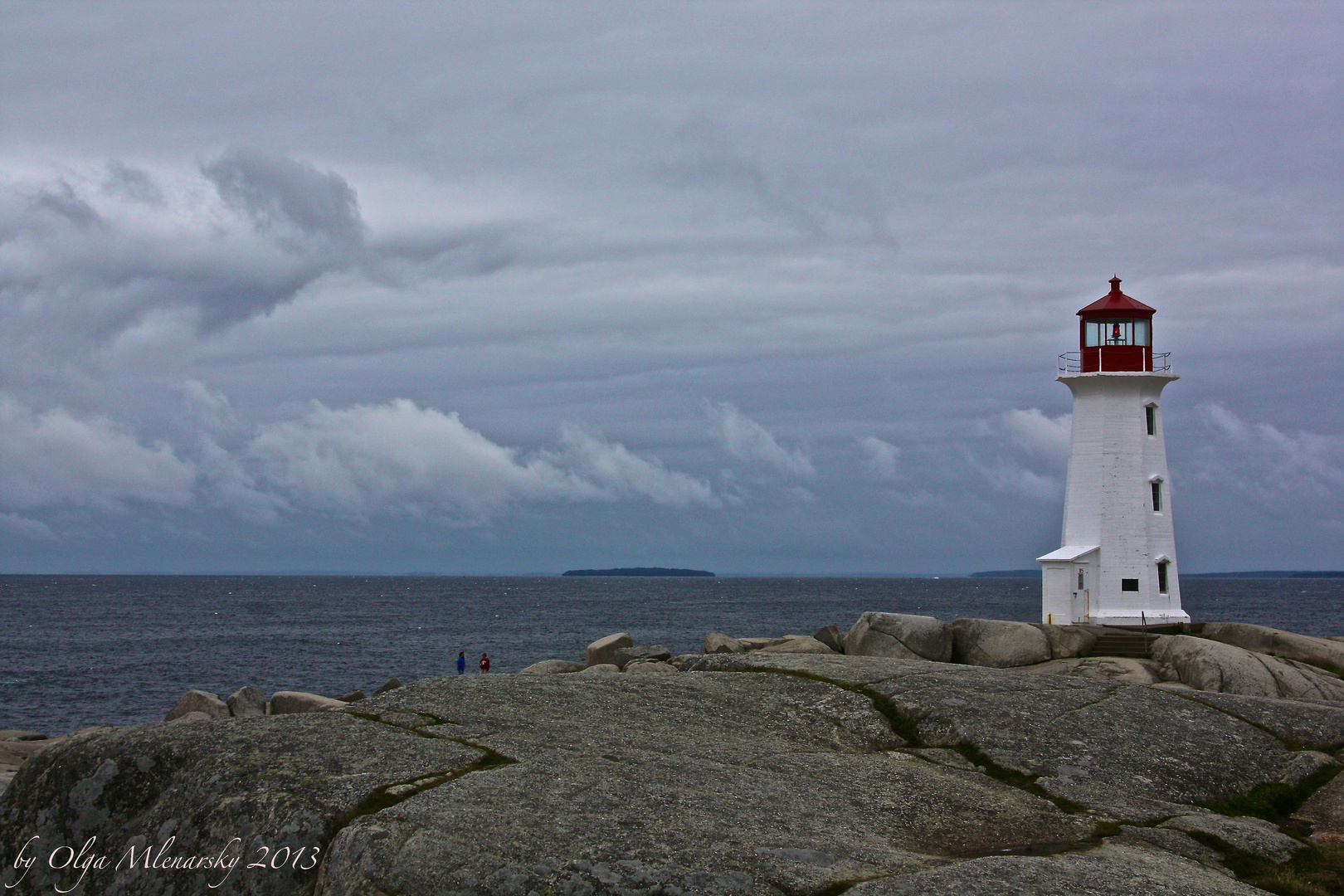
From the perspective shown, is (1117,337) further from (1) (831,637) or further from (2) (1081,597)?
(1) (831,637)

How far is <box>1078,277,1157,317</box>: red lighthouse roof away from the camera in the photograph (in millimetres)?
34938

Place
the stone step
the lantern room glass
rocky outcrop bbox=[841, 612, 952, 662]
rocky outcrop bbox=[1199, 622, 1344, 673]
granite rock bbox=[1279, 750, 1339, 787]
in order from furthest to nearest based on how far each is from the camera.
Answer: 1. the lantern room glass
2. the stone step
3. rocky outcrop bbox=[1199, 622, 1344, 673]
4. rocky outcrop bbox=[841, 612, 952, 662]
5. granite rock bbox=[1279, 750, 1339, 787]

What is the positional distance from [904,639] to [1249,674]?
8277 millimetres

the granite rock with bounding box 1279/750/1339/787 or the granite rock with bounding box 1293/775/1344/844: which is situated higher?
the granite rock with bounding box 1279/750/1339/787

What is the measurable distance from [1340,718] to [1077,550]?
1808cm

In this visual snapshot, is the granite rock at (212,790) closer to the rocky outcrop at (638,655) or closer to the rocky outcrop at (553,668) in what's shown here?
the rocky outcrop at (553,668)

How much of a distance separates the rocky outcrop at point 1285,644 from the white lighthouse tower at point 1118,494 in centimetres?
183

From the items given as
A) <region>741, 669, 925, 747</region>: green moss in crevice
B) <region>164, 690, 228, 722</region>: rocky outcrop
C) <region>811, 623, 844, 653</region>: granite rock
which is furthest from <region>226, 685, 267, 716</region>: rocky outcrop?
<region>741, 669, 925, 747</region>: green moss in crevice

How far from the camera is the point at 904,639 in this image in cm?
3045

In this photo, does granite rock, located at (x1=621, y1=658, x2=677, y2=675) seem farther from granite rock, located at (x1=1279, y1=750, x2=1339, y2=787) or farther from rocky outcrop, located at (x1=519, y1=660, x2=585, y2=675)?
granite rock, located at (x1=1279, y1=750, x2=1339, y2=787)

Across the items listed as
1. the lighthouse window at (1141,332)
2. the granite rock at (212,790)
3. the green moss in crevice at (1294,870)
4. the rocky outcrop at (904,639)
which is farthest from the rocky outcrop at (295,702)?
the lighthouse window at (1141,332)

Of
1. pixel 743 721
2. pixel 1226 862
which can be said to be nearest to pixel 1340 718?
pixel 1226 862

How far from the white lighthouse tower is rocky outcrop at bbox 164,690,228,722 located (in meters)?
25.1

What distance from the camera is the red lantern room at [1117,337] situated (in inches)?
1364
